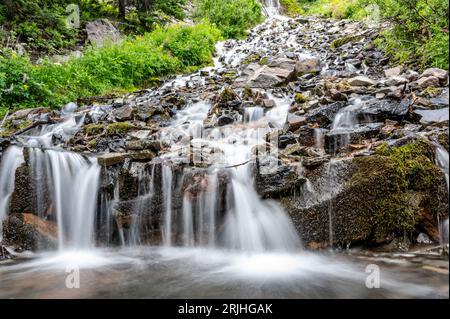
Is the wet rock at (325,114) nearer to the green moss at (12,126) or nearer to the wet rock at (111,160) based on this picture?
the wet rock at (111,160)

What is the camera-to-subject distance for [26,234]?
4949 mm

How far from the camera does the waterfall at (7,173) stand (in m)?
5.26

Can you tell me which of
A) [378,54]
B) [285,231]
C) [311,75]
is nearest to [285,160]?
[285,231]

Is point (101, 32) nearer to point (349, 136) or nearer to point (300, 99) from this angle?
point (300, 99)

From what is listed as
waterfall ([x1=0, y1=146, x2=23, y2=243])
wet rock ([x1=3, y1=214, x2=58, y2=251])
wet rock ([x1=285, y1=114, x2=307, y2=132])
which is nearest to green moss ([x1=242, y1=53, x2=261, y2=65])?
wet rock ([x1=285, y1=114, x2=307, y2=132])

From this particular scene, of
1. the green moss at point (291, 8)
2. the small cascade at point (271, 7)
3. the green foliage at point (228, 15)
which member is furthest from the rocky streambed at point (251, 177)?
the green moss at point (291, 8)

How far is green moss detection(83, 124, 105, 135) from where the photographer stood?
7.36 meters

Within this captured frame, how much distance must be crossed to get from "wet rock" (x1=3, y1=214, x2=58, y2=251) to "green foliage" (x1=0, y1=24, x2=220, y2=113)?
4735mm

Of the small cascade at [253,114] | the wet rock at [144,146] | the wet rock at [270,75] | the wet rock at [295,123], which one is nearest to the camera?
the wet rock at [144,146]

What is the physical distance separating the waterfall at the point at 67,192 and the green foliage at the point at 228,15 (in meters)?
15.8

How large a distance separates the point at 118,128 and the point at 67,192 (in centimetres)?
220

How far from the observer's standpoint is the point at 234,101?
8578 mm

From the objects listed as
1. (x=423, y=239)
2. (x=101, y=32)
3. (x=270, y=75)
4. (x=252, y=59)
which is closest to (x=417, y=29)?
(x=270, y=75)

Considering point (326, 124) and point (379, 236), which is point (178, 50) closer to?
point (326, 124)
